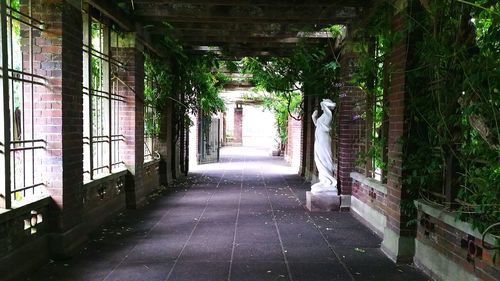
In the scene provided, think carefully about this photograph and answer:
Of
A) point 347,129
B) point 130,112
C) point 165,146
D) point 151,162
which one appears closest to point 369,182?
point 347,129

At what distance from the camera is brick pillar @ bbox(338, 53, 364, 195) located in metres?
7.44

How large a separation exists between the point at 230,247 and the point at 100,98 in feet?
11.1

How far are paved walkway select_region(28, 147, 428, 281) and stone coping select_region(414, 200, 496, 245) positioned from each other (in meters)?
0.65

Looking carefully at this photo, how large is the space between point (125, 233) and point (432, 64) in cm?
434

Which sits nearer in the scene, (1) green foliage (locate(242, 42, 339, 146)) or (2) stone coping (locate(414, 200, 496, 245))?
(2) stone coping (locate(414, 200, 496, 245))

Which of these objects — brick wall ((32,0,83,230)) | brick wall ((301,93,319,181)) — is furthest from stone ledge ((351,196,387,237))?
brick wall ((32,0,83,230))

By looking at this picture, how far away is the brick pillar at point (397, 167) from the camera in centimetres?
453

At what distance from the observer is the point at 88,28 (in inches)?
232

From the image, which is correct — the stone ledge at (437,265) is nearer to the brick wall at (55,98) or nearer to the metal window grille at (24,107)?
the brick wall at (55,98)

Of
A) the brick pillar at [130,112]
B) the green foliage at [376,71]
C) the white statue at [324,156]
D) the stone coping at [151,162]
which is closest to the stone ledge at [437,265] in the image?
the green foliage at [376,71]

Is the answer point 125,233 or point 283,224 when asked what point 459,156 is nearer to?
point 283,224

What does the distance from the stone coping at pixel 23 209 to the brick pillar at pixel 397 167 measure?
12.5 ft

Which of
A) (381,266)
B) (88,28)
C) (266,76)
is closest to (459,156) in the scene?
(381,266)

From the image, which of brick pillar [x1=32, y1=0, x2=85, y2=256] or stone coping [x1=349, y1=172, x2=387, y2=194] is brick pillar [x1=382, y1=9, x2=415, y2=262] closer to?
stone coping [x1=349, y1=172, x2=387, y2=194]
